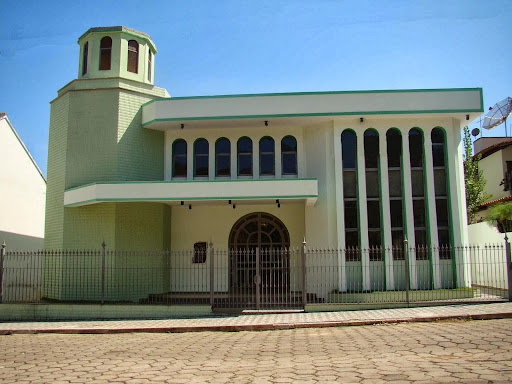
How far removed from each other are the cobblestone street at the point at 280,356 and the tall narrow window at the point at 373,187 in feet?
14.3

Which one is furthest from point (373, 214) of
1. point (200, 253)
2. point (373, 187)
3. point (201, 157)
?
point (201, 157)

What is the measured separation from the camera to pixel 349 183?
50.4 ft

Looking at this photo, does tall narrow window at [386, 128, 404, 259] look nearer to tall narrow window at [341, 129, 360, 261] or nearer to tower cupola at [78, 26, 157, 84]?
tall narrow window at [341, 129, 360, 261]

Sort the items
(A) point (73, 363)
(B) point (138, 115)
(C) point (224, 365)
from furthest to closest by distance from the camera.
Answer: (B) point (138, 115), (A) point (73, 363), (C) point (224, 365)

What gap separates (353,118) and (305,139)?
6.20 feet

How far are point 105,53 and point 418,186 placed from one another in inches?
461

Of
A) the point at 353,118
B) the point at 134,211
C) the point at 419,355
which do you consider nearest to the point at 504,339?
the point at 419,355

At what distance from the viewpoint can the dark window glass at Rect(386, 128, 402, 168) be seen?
607 inches

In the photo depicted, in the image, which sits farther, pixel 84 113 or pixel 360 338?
pixel 84 113

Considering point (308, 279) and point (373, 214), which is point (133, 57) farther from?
point (373, 214)

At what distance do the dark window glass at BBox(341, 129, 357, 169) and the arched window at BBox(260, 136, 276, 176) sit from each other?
8.28 feet

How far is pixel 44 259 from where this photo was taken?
50.1 feet

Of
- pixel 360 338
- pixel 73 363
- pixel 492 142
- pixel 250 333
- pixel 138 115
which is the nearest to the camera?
pixel 73 363

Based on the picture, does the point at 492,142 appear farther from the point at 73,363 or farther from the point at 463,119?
the point at 73,363
